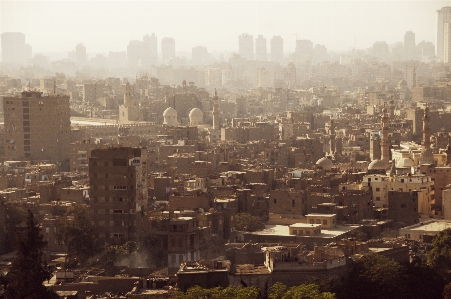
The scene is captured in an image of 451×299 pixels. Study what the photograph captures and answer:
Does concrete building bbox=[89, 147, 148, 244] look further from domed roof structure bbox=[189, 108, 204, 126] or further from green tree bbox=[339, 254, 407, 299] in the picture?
domed roof structure bbox=[189, 108, 204, 126]

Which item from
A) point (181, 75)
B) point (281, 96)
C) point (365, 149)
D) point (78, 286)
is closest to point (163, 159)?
point (365, 149)

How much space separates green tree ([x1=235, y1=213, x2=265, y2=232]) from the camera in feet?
124

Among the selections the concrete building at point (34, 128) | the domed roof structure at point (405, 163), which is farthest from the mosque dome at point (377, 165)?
the concrete building at point (34, 128)

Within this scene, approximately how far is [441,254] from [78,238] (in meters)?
8.99

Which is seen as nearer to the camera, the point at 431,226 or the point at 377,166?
the point at 431,226

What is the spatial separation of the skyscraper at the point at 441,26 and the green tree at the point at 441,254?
290 feet

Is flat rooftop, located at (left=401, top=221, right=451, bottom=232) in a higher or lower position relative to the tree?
lower

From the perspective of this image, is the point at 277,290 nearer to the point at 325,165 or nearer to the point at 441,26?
the point at 325,165

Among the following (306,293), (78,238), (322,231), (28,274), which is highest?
(28,274)

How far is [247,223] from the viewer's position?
3784cm

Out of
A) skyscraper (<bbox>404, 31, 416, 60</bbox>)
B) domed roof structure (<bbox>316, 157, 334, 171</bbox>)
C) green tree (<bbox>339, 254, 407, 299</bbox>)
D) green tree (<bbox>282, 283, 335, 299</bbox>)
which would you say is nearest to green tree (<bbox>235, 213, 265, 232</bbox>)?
green tree (<bbox>339, 254, 407, 299</bbox>)

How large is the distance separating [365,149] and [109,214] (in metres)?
28.2

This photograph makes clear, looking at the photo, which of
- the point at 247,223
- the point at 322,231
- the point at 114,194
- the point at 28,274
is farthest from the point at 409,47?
the point at 28,274

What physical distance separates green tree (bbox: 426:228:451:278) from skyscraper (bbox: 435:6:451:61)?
88.3m
